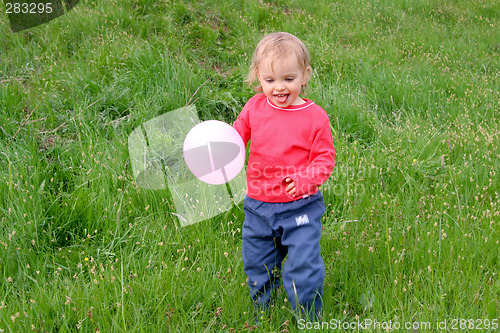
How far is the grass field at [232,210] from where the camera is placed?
98.5 inches

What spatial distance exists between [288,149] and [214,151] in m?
0.39

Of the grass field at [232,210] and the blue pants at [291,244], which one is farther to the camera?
the grass field at [232,210]

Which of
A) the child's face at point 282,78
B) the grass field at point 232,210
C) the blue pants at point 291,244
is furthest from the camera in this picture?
the grass field at point 232,210

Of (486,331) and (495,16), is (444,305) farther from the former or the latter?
(495,16)

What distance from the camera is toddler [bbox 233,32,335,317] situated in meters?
2.27

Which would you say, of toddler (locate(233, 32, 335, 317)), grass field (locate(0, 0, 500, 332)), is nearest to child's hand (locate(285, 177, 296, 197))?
toddler (locate(233, 32, 335, 317))

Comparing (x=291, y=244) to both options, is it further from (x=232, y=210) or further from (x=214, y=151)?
(x=232, y=210)

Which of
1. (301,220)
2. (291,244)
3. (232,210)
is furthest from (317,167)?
(232,210)

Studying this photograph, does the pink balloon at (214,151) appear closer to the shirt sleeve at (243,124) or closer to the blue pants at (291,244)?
the shirt sleeve at (243,124)

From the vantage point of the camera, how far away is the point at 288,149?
235cm

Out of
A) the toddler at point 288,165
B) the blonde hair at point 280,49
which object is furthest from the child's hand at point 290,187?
the blonde hair at point 280,49

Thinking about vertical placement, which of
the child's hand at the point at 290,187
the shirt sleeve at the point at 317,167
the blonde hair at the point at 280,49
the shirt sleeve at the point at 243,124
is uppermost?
the blonde hair at the point at 280,49

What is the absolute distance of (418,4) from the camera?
7566mm

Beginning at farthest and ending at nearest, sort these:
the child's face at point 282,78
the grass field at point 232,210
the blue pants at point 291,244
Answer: the grass field at point 232,210 < the blue pants at point 291,244 < the child's face at point 282,78
